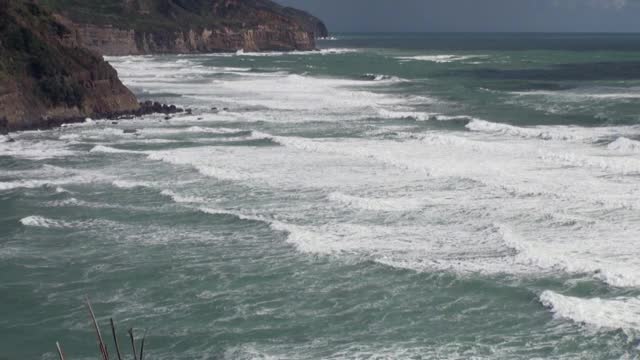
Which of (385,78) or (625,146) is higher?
(625,146)

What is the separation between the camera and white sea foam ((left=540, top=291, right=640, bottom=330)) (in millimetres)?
17484

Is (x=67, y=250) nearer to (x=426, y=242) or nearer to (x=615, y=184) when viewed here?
(x=426, y=242)

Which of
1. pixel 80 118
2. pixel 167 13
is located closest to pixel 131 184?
pixel 80 118

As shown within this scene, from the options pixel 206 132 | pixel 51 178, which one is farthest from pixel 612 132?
pixel 51 178

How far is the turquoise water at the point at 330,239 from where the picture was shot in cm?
1769

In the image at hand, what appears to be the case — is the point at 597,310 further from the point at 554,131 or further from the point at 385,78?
the point at 385,78

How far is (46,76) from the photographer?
47.6 m

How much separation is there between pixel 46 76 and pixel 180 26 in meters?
101

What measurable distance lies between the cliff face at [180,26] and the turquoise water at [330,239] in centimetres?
7905

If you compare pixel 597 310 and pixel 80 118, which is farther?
pixel 80 118

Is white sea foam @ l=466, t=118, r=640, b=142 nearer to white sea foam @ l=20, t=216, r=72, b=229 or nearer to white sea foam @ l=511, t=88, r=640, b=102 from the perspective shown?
white sea foam @ l=511, t=88, r=640, b=102

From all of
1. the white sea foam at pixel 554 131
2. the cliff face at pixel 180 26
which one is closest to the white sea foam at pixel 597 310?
the white sea foam at pixel 554 131

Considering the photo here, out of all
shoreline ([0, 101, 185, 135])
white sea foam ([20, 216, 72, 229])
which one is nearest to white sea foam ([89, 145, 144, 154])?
shoreline ([0, 101, 185, 135])

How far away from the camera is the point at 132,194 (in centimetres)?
3058
